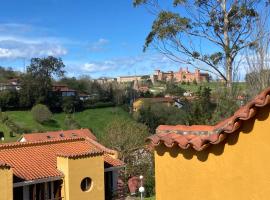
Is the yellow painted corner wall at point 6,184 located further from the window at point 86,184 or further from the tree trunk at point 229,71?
the tree trunk at point 229,71

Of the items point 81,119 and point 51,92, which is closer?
point 81,119

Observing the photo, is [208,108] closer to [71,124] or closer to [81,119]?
[71,124]

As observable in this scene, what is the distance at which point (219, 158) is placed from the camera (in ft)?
15.6

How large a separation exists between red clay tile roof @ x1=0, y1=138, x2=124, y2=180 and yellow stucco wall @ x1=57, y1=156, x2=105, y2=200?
0.36 m

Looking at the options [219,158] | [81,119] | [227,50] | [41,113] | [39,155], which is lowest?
[81,119]

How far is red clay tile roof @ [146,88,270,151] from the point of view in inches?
173

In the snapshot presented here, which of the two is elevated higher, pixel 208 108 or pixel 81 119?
pixel 208 108

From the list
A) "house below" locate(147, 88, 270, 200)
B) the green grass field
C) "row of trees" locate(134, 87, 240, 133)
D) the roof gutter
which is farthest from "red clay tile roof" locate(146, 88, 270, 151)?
the green grass field

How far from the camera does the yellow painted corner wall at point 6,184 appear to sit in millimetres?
22188

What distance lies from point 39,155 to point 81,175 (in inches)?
120

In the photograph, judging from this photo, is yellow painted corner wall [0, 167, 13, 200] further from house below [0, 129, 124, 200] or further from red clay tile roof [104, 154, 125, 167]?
red clay tile roof [104, 154, 125, 167]

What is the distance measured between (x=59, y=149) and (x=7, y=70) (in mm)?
94829

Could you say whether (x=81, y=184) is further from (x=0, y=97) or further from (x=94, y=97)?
(x=94, y=97)

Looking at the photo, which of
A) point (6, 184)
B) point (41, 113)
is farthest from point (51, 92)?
point (6, 184)
